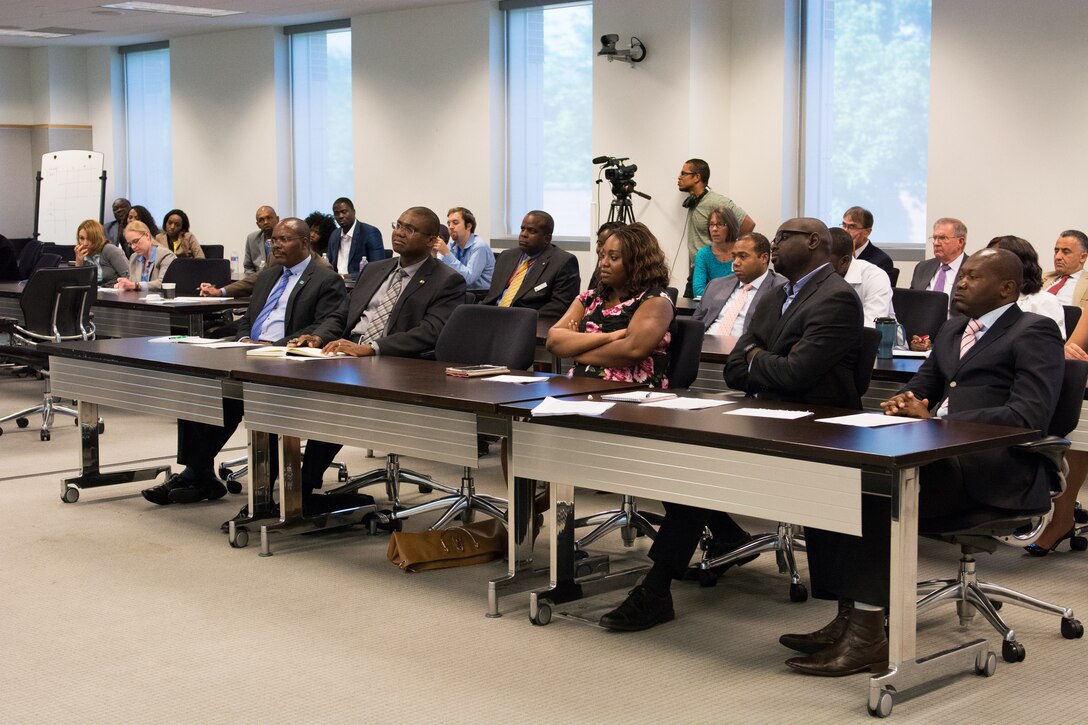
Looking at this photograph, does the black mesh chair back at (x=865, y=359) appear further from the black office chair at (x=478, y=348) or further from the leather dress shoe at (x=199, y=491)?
the leather dress shoe at (x=199, y=491)

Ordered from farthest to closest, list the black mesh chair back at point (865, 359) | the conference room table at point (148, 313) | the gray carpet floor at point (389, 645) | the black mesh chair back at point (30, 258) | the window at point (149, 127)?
the window at point (149, 127)
the black mesh chair back at point (30, 258)
the conference room table at point (148, 313)
the black mesh chair back at point (865, 359)
the gray carpet floor at point (389, 645)

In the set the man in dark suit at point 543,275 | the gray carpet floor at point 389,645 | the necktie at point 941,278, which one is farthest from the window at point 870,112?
the gray carpet floor at point 389,645

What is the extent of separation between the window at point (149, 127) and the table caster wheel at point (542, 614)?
42.8 feet

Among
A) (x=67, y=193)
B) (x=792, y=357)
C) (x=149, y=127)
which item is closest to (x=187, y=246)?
(x=67, y=193)

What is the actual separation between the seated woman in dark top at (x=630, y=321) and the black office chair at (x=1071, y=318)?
1.99m

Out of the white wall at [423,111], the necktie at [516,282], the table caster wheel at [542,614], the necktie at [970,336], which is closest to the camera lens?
the necktie at [970,336]

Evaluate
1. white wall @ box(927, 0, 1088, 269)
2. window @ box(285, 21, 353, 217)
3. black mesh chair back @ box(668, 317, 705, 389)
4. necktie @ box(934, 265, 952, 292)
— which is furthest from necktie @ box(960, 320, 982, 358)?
window @ box(285, 21, 353, 217)

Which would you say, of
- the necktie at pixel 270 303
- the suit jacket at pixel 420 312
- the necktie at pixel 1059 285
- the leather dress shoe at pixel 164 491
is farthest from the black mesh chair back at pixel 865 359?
the leather dress shoe at pixel 164 491

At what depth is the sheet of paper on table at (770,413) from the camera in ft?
12.0

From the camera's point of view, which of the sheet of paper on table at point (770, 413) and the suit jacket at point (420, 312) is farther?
the suit jacket at point (420, 312)

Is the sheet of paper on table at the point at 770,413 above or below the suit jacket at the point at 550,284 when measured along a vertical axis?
below

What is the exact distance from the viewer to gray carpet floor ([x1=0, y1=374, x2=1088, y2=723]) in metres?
3.25

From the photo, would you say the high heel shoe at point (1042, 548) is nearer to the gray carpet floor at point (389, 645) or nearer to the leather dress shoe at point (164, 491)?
the gray carpet floor at point (389, 645)

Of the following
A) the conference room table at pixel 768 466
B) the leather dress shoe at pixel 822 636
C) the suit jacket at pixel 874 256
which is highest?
the suit jacket at pixel 874 256
